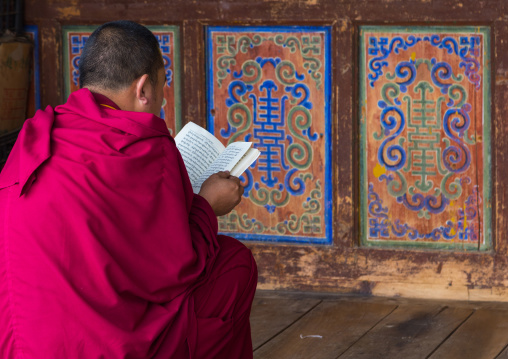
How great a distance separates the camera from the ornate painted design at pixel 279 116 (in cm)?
373

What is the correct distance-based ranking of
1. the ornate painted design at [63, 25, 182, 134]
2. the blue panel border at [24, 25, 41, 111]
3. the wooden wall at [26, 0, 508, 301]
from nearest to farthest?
the wooden wall at [26, 0, 508, 301] → the ornate painted design at [63, 25, 182, 134] → the blue panel border at [24, 25, 41, 111]

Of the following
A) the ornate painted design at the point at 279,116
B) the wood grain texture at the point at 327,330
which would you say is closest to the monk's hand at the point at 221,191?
the wood grain texture at the point at 327,330

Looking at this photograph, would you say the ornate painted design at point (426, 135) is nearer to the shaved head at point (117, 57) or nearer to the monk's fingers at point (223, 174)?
the monk's fingers at point (223, 174)

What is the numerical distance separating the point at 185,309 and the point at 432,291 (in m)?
1.79

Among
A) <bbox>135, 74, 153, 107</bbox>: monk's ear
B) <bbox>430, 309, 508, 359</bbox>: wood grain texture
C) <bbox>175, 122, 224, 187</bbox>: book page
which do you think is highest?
<bbox>135, 74, 153, 107</bbox>: monk's ear

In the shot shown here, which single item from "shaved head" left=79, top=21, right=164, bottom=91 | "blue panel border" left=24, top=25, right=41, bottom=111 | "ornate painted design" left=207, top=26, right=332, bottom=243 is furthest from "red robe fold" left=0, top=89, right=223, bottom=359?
"blue panel border" left=24, top=25, right=41, bottom=111

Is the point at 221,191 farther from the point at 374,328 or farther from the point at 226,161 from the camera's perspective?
the point at 374,328

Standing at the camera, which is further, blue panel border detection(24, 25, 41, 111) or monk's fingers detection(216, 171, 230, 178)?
blue panel border detection(24, 25, 41, 111)

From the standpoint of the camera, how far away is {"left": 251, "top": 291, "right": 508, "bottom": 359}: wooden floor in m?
3.08

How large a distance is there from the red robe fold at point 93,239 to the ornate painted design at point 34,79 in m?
1.90

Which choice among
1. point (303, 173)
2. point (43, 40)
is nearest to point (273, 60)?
point (303, 173)

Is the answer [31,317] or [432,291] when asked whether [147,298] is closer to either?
[31,317]

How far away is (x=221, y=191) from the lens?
2.41m

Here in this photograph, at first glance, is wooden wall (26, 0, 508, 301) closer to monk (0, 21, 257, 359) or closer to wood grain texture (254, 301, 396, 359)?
wood grain texture (254, 301, 396, 359)
